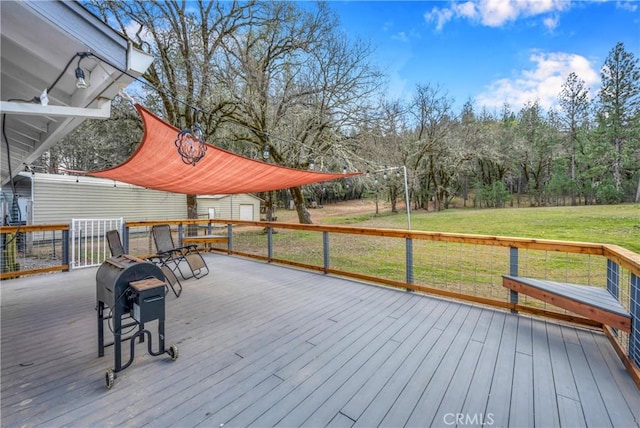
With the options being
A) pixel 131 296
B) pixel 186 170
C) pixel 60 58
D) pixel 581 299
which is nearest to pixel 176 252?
pixel 186 170

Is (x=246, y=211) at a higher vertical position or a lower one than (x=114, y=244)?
higher

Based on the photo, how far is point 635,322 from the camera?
6.41ft

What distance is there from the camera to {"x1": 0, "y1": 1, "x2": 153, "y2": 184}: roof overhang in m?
1.82

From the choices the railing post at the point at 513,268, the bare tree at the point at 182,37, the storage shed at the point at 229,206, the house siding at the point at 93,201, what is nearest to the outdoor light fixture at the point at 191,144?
the railing post at the point at 513,268

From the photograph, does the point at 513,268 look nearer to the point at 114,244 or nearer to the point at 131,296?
the point at 131,296

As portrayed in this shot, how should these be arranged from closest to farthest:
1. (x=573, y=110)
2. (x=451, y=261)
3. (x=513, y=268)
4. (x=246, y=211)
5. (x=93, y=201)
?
(x=513, y=268)
(x=451, y=261)
(x=93, y=201)
(x=246, y=211)
(x=573, y=110)

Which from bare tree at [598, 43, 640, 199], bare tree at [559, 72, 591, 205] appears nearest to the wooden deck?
bare tree at [598, 43, 640, 199]

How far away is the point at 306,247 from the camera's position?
898 centimetres

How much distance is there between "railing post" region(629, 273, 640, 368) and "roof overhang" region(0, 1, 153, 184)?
147 inches

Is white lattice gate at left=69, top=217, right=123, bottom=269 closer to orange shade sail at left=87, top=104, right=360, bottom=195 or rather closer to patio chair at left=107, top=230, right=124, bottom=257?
patio chair at left=107, top=230, right=124, bottom=257

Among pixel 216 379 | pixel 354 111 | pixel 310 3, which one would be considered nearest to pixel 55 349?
pixel 216 379

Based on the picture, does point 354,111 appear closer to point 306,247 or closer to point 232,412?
point 306,247

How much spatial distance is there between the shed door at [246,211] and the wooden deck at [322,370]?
1379 cm

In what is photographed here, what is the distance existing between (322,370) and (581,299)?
213 cm
